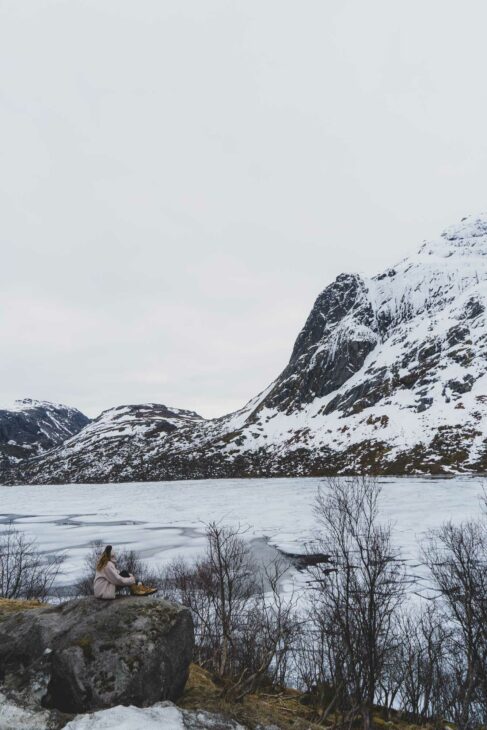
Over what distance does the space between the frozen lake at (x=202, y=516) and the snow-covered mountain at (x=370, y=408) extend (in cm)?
2800

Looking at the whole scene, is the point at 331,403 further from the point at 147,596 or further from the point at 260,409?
the point at 147,596

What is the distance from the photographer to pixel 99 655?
8.36 metres

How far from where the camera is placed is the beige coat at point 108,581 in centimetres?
929

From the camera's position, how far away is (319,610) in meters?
22.8

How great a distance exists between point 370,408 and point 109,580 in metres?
132

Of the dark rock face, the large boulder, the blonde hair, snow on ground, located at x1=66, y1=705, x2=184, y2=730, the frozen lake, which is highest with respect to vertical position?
the dark rock face

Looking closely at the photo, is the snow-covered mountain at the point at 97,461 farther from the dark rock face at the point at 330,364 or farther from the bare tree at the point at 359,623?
the bare tree at the point at 359,623

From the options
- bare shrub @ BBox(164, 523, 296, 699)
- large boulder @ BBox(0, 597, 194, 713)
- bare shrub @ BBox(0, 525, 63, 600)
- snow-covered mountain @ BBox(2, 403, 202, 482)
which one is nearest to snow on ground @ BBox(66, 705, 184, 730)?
large boulder @ BBox(0, 597, 194, 713)

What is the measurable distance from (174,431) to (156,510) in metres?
125

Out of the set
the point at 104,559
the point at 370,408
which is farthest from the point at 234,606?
the point at 370,408

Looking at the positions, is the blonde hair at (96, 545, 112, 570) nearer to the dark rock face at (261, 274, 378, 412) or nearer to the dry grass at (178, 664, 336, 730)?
the dry grass at (178, 664, 336, 730)

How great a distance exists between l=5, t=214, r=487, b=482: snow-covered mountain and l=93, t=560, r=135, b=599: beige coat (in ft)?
308

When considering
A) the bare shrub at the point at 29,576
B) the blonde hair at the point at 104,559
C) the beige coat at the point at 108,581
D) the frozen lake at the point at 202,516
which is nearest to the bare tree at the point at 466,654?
the frozen lake at the point at 202,516

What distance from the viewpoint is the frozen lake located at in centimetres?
4069
